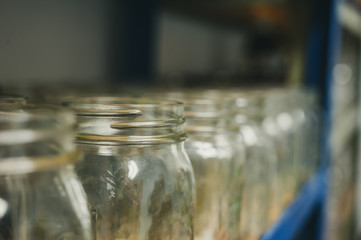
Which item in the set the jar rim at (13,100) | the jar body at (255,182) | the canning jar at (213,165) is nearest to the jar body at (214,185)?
the canning jar at (213,165)

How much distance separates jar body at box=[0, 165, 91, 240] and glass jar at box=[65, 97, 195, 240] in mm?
76

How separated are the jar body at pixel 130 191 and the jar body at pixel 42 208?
75 millimetres

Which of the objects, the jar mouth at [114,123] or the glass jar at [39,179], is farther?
the jar mouth at [114,123]

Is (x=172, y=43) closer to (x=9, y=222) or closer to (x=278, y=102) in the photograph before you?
(x=278, y=102)

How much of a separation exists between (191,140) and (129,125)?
16cm

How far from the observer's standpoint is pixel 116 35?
1.69m

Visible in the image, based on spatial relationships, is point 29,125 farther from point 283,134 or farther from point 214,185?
point 283,134

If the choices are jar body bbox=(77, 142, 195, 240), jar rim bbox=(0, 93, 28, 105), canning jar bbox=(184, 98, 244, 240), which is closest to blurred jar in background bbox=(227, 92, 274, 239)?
canning jar bbox=(184, 98, 244, 240)

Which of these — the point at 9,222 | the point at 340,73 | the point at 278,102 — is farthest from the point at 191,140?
the point at 340,73

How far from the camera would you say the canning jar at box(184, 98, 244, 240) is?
542 mm

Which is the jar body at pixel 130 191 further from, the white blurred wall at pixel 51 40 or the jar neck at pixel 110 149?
the white blurred wall at pixel 51 40

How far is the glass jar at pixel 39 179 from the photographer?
0.26 meters

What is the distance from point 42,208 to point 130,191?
108mm

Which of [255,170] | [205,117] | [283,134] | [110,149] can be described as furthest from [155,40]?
[110,149]
